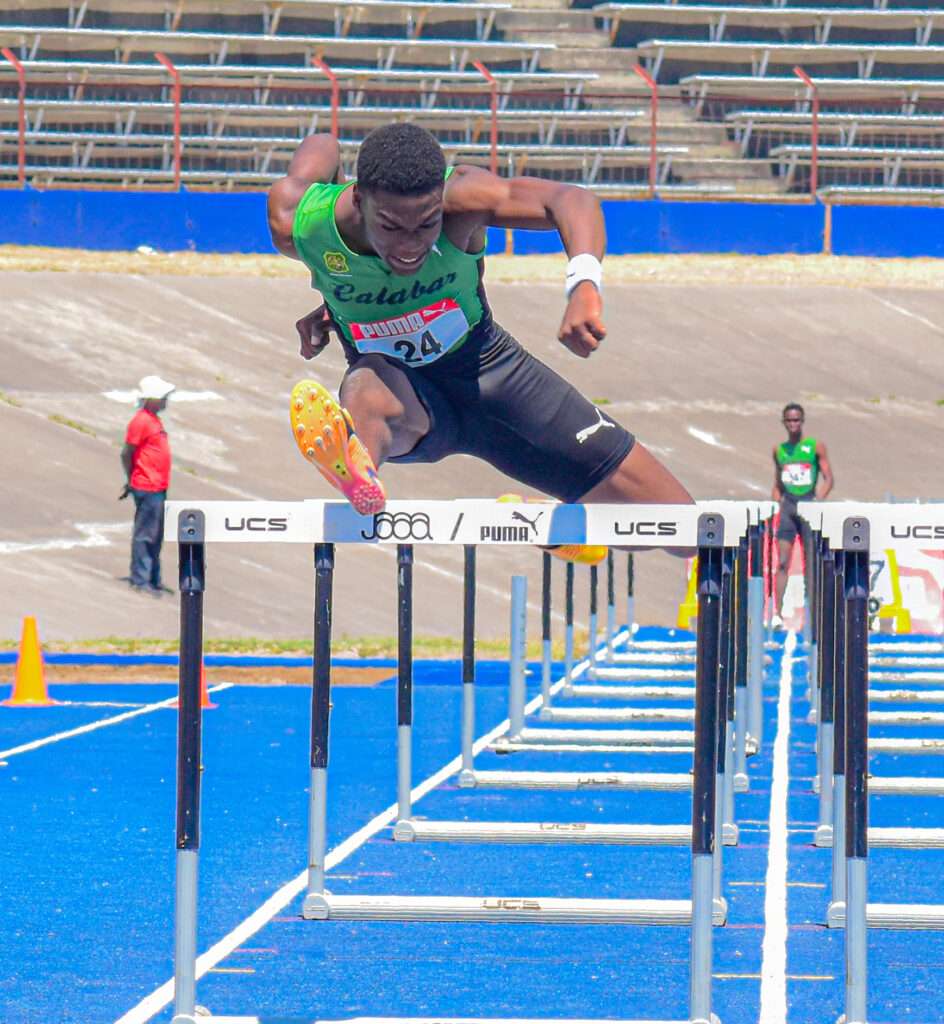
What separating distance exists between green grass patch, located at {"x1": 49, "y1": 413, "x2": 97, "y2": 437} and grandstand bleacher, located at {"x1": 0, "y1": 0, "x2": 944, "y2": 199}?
7707 mm

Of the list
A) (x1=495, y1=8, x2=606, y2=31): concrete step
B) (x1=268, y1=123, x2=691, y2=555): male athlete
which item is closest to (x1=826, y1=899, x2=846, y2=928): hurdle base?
(x1=268, y1=123, x2=691, y2=555): male athlete

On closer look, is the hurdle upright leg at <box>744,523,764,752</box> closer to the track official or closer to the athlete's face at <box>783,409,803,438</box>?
the athlete's face at <box>783,409,803,438</box>

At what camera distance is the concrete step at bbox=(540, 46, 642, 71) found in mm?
33938

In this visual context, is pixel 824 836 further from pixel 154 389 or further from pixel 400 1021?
pixel 154 389

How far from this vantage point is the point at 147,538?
709 inches

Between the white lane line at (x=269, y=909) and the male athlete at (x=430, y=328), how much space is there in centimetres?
145

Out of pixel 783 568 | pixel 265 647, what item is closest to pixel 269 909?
pixel 265 647

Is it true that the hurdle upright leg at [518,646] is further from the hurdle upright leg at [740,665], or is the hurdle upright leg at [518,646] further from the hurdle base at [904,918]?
the hurdle base at [904,918]

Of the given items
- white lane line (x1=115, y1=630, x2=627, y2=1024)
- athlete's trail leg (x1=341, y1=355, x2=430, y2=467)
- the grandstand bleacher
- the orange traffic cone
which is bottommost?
white lane line (x1=115, y1=630, x2=627, y2=1024)

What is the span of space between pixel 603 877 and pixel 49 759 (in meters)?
4.17

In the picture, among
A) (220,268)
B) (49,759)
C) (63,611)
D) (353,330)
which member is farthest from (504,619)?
(353,330)

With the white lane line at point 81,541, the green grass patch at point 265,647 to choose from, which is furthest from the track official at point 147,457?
the white lane line at point 81,541

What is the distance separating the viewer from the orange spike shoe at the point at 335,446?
4.85m

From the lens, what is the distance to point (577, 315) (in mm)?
4637
